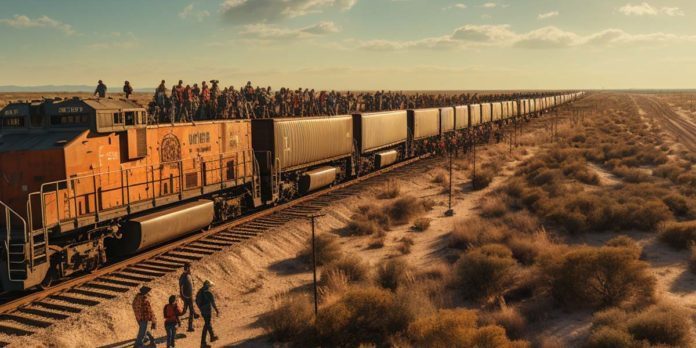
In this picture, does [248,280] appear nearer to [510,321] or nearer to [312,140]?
[510,321]

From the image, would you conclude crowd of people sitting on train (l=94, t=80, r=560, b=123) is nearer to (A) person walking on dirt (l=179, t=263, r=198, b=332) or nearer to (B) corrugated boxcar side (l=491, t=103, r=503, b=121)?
(A) person walking on dirt (l=179, t=263, r=198, b=332)

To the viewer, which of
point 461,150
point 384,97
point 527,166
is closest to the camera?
point 527,166

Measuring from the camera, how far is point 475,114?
54.5 meters

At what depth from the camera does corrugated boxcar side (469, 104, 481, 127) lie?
2095 inches

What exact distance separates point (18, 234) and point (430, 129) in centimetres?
3288

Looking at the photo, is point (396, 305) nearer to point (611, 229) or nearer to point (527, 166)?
point (611, 229)

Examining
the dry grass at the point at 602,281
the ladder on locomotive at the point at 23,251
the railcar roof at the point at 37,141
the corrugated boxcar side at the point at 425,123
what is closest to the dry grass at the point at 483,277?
the dry grass at the point at 602,281

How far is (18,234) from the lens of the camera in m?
12.3

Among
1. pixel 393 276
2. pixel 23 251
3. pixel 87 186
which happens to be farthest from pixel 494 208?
pixel 23 251

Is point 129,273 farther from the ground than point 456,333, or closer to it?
farther from the ground

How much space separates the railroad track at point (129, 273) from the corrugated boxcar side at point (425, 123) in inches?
686

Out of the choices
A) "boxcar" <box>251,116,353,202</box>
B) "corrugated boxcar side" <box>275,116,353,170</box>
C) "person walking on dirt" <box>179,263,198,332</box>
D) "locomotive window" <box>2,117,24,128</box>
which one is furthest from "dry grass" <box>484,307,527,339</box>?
"locomotive window" <box>2,117,24,128</box>

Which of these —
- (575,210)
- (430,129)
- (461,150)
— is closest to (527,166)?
(430,129)

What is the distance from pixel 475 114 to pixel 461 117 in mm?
5273
